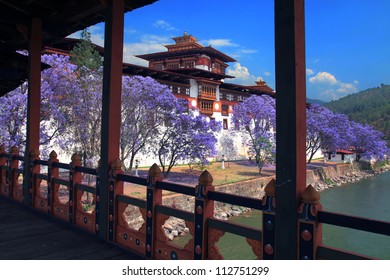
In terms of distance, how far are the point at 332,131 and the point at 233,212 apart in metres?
15.0

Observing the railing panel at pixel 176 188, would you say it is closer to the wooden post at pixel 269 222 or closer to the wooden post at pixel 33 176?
the wooden post at pixel 269 222

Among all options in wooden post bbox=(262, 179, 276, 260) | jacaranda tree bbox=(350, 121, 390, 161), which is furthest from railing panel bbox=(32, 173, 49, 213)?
jacaranda tree bbox=(350, 121, 390, 161)

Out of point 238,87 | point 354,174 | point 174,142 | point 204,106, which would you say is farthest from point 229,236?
point 354,174

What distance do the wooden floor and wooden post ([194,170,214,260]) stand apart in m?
0.92

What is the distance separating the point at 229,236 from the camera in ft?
46.0

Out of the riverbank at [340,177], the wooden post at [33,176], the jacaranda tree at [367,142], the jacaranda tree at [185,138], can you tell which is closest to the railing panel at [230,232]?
the wooden post at [33,176]

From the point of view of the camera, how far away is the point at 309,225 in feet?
6.96

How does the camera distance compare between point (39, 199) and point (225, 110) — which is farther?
point (225, 110)

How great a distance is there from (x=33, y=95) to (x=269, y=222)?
513cm

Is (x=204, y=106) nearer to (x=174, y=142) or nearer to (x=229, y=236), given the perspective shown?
(x=174, y=142)

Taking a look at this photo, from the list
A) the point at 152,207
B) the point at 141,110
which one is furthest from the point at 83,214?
the point at 141,110

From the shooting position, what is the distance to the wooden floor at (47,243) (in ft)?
11.3

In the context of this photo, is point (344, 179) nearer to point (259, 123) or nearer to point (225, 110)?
point (259, 123)

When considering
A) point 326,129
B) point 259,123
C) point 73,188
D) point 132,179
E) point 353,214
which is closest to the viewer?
point 132,179
